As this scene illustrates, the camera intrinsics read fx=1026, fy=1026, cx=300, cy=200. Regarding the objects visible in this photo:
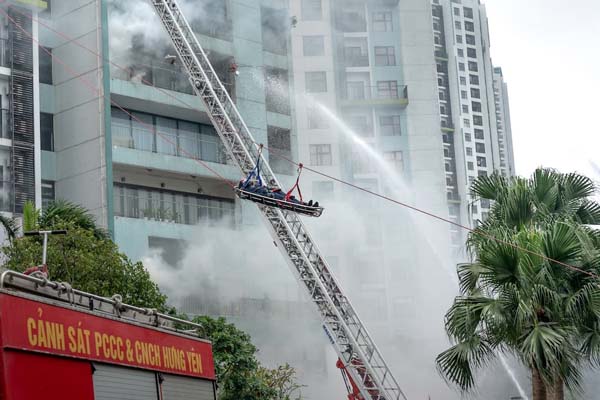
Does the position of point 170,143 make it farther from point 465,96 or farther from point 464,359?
point 465,96

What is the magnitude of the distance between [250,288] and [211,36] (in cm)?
1235

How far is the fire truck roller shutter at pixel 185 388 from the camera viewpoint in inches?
470

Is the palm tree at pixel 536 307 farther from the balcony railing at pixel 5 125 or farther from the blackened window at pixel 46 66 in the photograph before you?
the blackened window at pixel 46 66

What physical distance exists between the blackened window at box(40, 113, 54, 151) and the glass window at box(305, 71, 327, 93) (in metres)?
15.7

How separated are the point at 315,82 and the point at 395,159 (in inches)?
313

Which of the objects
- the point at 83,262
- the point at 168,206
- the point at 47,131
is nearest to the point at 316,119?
the point at 168,206

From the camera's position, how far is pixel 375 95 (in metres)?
62.9

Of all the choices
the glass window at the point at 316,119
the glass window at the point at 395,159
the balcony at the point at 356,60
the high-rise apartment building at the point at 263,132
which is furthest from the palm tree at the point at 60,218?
the balcony at the point at 356,60

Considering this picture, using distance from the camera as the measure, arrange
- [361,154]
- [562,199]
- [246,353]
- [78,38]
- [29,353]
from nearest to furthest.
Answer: [29,353] < [562,199] < [246,353] < [78,38] < [361,154]

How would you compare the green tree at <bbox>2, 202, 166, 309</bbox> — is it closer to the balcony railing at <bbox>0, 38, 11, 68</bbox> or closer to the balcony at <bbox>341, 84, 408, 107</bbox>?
the balcony railing at <bbox>0, 38, 11, 68</bbox>

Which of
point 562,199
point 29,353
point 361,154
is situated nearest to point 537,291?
point 562,199

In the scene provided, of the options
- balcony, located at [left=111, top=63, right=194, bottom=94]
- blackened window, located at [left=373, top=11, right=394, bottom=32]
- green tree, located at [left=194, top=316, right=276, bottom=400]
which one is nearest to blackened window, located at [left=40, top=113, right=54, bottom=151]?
balcony, located at [left=111, top=63, right=194, bottom=94]

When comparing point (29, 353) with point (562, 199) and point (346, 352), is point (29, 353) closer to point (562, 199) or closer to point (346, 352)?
point (562, 199)

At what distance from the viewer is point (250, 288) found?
1900 inches
